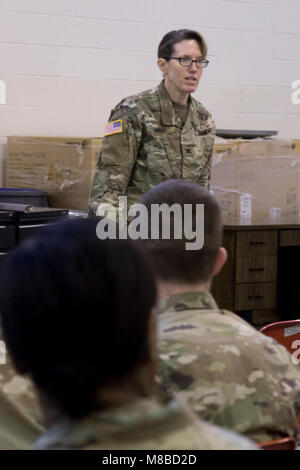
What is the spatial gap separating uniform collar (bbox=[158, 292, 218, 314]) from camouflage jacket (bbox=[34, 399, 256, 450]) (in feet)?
1.71

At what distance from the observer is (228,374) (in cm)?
104

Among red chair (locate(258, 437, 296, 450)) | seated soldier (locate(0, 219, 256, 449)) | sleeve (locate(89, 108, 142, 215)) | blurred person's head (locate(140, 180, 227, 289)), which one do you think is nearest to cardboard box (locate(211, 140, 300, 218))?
sleeve (locate(89, 108, 142, 215))

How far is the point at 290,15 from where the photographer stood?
473 centimetres

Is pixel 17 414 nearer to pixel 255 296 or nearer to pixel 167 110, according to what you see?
pixel 167 110

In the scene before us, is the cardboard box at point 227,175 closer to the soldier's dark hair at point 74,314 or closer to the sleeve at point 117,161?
the sleeve at point 117,161

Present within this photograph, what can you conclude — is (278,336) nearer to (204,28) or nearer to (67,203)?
(67,203)

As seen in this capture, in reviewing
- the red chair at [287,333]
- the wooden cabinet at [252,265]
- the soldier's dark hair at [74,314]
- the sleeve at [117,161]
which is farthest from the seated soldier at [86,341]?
the wooden cabinet at [252,265]

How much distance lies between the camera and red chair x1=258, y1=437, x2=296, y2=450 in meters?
0.99

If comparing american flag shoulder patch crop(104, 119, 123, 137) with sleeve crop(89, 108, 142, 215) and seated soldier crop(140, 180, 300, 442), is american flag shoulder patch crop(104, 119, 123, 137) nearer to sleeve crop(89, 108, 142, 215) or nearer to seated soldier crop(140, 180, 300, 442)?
sleeve crop(89, 108, 142, 215)

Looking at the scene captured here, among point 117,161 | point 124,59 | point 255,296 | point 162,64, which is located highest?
point 124,59

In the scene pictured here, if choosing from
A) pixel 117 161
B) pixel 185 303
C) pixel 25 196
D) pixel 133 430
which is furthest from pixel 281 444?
pixel 25 196

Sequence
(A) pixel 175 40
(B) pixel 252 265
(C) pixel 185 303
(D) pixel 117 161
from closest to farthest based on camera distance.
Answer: (C) pixel 185 303 → (D) pixel 117 161 → (A) pixel 175 40 → (B) pixel 252 265

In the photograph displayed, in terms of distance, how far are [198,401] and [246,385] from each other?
8 cm

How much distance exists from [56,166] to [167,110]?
1398 mm
